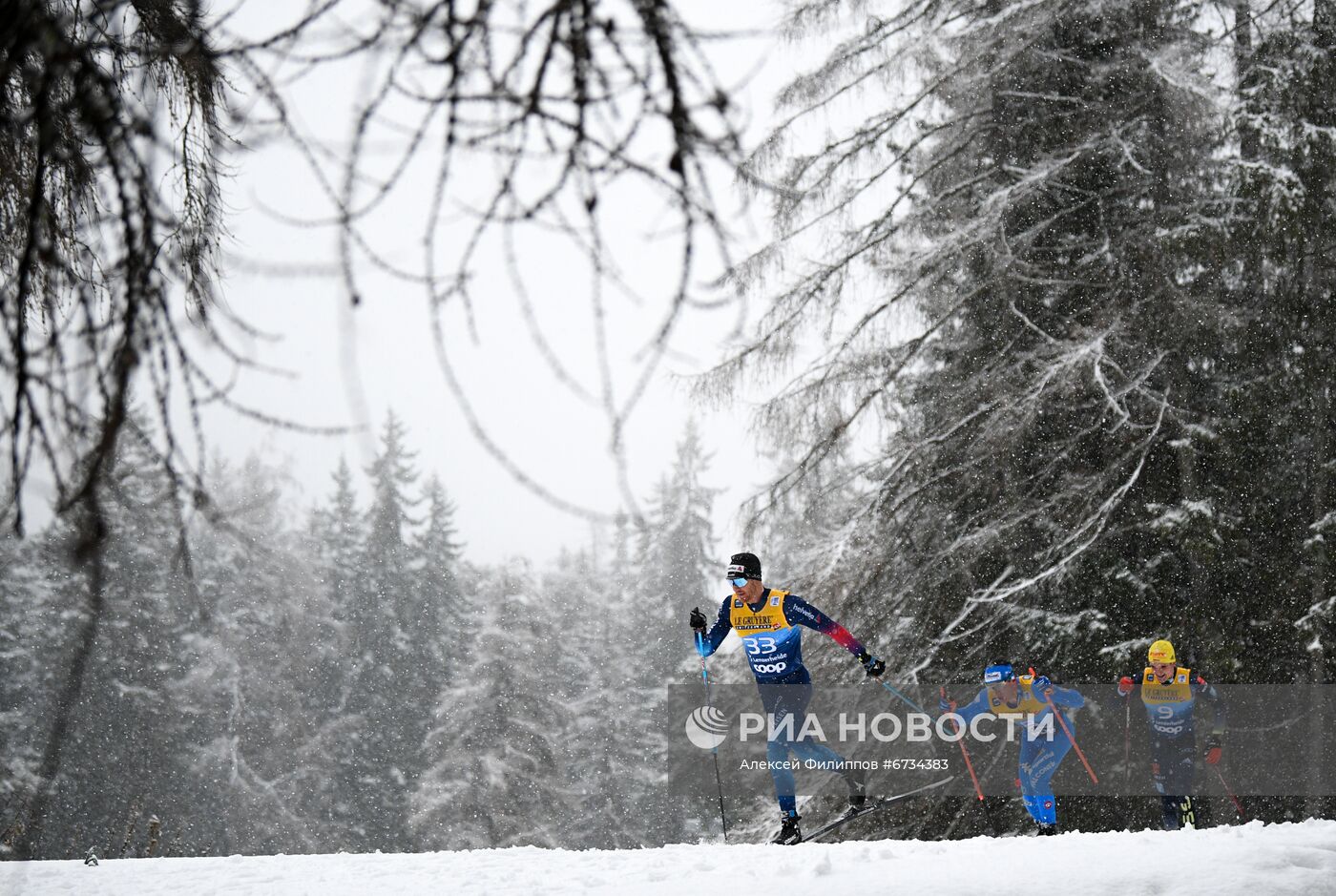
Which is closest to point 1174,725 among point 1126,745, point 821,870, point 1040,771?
point 1126,745

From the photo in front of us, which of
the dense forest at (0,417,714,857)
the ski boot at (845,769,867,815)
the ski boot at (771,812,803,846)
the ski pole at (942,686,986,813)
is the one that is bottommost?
the ski boot at (771,812,803,846)

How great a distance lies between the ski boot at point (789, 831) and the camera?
769cm

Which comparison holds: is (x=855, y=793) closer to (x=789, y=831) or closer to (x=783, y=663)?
(x=789, y=831)

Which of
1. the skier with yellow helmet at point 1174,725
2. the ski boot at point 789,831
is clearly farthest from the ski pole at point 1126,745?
the ski boot at point 789,831

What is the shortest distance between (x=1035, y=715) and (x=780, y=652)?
7.95 feet

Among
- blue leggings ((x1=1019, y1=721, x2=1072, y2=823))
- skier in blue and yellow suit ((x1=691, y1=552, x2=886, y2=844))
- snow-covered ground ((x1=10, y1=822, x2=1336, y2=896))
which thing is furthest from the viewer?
blue leggings ((x1=1019, y1=721, x2=1072, y2=823))

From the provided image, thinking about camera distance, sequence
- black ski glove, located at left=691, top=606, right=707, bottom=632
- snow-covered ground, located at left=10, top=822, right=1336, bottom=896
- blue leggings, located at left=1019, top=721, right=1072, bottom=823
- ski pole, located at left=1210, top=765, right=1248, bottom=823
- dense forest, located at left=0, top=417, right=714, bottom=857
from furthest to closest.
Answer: dense forest, located at left=0, top=417, right=714, bottom=857 → ski pole, located at left=1210, top=765, right=1248, bottom=823 → blue leggings, located at left=1019, top=721, right=1072, bottom=823 → black ski glove, located at left=691, top=606, right=707, bottom=632 → snow-covered ground, located at left=10, top=822, right=1336, bottom=896

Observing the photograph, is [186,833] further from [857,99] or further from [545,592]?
[857,99]

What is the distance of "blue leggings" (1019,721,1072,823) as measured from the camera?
27.1ft

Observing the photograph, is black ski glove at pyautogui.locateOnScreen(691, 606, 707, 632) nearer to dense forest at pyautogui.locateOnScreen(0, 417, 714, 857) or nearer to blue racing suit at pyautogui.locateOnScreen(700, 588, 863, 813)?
blue racing suit at pyautogui.locateOnScreen(700, 588, 863, 813)

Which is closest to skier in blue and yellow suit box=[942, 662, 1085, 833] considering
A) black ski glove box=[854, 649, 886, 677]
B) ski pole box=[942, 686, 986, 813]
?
ski pole box=[942, 686, 986, 813]

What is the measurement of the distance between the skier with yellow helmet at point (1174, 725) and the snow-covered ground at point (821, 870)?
2.82 meters

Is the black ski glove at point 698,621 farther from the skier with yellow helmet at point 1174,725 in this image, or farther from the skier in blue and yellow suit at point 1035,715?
the skier with yellow helmet at point 1174,725

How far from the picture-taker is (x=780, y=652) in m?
7.92
